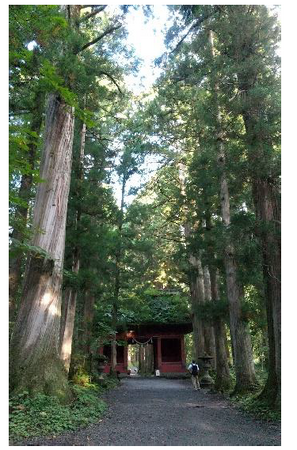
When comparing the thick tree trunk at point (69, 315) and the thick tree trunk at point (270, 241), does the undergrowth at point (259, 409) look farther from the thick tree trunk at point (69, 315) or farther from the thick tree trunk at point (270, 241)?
the thick tree trunk at point (69, 315)

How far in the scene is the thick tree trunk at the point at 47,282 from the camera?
18.8 ft

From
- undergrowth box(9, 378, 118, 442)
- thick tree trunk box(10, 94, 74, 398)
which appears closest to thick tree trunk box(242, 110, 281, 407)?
undergrowth box(9, 378, 118, 442)

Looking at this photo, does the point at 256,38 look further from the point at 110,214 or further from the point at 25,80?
the point at 110,214

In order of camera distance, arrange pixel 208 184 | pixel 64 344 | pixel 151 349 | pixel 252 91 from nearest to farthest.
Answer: pixel 252 91 → pixel 64 344 → pixel 208 184 → pixel 151 349

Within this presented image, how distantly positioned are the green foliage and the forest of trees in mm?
249

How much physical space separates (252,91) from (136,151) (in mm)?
7911

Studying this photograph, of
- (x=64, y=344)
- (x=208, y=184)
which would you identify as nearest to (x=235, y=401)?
(x=64, y=344)

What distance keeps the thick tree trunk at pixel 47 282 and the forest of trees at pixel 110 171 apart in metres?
0.02

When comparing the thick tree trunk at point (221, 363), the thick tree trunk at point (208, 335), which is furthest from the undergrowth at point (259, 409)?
the thick tree trunk at point (208, 335)

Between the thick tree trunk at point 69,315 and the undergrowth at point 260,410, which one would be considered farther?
the thick tree trunk at point 69,315

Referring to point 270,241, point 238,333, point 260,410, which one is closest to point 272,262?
point 270,241

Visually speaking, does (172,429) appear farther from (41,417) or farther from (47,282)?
(47,282)

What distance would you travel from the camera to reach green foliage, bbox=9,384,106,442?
461cm

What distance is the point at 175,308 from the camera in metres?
21.5
